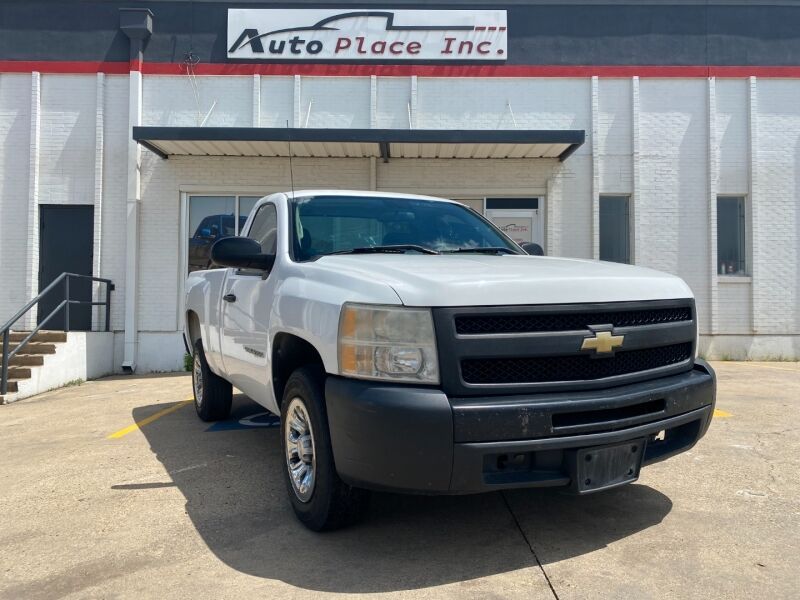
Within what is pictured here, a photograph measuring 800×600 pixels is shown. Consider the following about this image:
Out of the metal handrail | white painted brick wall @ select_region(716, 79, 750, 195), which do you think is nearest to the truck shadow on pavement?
the metal handrail

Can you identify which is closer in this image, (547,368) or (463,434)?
(463,434)

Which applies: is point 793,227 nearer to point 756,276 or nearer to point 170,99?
point 756,276

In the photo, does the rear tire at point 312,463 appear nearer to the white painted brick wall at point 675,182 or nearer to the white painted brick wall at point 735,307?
the white painted brick wall at point 675,182

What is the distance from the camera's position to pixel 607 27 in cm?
1135

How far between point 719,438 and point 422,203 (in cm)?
327

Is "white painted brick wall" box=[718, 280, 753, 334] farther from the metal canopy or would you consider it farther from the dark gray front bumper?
the dark gray front bumper

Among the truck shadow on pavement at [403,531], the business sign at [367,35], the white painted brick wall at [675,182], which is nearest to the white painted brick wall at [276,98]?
the business sign at [367,35]

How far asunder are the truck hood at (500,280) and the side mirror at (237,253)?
19.6 inches

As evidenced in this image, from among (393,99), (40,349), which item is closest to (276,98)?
(393,99)

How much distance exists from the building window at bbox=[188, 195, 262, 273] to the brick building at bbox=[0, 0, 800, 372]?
4cm

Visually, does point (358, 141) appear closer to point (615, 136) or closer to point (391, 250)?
point (615, 136)

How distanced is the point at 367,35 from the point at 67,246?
23.4 feet

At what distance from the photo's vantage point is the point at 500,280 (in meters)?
2.66

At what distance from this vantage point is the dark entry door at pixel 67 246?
11133mm
